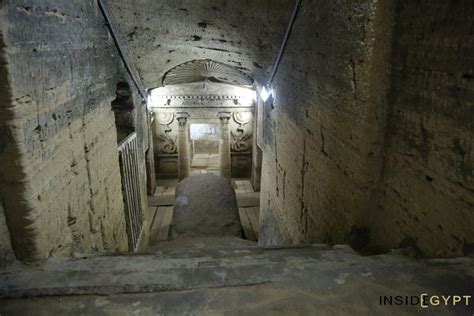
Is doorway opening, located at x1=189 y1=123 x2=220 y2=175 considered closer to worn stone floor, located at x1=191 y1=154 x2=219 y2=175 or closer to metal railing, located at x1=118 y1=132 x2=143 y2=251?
worn stone floor, located at x1=191 y1=154 x2=219 y2=175

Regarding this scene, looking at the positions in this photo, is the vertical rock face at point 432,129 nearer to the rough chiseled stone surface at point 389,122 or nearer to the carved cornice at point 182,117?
the rough chiseled stone surface at point 389,122

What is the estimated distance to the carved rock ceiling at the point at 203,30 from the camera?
3.92 meters

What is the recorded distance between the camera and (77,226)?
2732mm

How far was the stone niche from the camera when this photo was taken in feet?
35.2

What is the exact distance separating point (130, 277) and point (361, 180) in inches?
66.5

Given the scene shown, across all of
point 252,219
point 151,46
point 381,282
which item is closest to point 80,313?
point 381,282

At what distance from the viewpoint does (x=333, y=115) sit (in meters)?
2.86

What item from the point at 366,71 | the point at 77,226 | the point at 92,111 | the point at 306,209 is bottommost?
the point at 306,209

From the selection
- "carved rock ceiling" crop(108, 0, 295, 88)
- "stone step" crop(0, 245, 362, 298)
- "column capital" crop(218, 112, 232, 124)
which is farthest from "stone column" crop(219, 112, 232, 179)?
"stone step" crop(0, 245, 362, 298)

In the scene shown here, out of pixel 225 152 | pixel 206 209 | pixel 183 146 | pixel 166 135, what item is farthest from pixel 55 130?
pixel 166 135

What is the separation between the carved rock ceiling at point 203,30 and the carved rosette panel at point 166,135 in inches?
202

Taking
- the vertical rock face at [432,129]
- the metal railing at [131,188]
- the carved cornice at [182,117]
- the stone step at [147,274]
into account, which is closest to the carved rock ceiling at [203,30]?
the metal railing at [131,188]

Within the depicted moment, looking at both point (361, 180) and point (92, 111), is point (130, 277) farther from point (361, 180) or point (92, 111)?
point (92, 111)

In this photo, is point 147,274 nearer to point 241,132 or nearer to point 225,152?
point 225,152
